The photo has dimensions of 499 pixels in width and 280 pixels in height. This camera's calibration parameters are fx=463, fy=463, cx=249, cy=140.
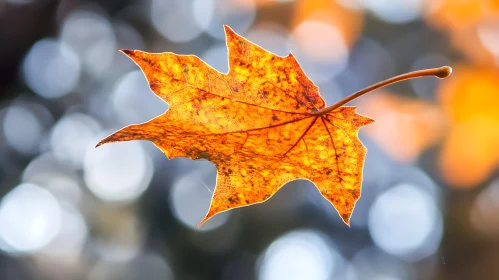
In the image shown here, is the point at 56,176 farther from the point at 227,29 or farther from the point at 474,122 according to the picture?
the point at 227,29

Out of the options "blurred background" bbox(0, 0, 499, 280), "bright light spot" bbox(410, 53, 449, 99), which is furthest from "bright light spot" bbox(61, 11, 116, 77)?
"bright light spot" bbox(410, 53, 449, 99)

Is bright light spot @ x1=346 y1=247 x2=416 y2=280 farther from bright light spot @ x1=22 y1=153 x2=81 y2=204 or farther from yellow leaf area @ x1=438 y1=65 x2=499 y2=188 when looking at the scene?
bright light spot @ x1=22 y1=153 x2=81 y2=204

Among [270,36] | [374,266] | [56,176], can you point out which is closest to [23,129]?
[56,176]

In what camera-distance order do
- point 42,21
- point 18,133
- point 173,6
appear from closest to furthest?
1. point 42,21
2. point 18,133
3. point 173,6

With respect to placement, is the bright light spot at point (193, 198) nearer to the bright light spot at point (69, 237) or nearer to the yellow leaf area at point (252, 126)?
the bright light spot at point (69, 237)

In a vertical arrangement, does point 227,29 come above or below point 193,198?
above

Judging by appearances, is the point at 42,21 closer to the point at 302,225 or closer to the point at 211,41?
the point at 211,41

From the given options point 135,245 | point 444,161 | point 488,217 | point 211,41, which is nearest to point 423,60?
point 444,161
